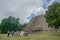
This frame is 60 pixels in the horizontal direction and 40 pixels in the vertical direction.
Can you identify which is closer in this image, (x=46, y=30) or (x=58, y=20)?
(x=58, y=20)

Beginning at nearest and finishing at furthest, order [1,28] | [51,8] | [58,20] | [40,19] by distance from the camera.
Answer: [58,20] → [51,8] → [40,19] → [1,28]

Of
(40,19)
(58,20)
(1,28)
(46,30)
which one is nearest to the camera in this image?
(58,20)

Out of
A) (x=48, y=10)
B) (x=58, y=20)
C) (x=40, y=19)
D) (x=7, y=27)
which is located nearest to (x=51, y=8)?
(x=48, y=10)

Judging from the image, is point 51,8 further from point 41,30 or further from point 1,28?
point 1,28

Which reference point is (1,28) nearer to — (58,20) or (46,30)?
(46,30)

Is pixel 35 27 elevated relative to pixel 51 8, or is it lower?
lower

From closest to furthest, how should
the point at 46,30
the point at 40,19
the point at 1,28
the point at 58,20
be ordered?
the point at 58,20
the point at 46,30
the point at 40,19
the point at 1,28

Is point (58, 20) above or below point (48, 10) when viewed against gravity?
below

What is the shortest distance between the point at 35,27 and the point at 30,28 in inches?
76.5

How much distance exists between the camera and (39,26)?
2279 inches

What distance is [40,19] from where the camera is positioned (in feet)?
203

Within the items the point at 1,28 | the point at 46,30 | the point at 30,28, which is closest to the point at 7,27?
the point at 1,28

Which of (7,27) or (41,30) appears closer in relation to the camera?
(41,30)

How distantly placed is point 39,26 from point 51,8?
930 inches
